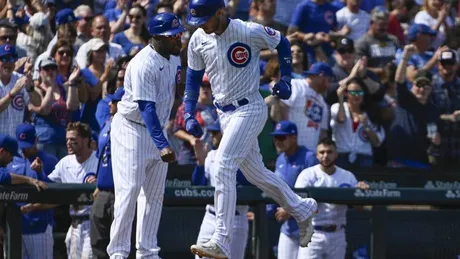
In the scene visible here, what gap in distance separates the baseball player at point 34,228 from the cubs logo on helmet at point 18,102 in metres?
1.12

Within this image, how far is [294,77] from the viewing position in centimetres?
1170

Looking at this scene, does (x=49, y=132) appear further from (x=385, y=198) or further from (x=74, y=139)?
(x=385, y=198)

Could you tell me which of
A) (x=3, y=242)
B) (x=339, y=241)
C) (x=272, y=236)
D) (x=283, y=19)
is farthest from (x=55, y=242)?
(x=283, y=19)

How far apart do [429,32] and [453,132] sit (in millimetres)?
1279

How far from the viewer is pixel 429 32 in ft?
41.3

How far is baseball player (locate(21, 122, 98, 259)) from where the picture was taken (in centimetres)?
973

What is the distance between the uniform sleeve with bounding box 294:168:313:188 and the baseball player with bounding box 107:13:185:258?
2099mm

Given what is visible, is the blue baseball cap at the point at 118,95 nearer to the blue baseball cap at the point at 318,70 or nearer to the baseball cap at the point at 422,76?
the blue baseball cap at the point at 318,70

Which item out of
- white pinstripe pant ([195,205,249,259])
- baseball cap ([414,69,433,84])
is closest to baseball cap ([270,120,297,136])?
white pinstripe pant ([195,205,249,259])

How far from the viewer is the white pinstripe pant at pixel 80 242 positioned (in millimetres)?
9641

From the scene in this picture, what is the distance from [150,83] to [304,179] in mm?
2616

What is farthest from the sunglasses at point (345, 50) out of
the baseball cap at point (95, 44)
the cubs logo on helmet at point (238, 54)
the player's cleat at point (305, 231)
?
the cubs logo on helmet at point (238, 54)

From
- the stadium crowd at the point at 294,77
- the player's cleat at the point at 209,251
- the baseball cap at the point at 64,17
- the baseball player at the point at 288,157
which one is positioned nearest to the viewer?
the player's cleat at the point at 209,251

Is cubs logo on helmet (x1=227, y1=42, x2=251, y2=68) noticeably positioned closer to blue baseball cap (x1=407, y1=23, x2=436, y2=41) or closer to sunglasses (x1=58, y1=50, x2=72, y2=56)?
sunglasses (x1=58, y1=50, x2=72, y2=56)
